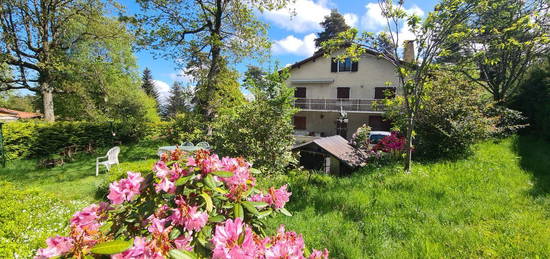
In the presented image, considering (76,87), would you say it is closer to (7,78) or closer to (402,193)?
(7,78)

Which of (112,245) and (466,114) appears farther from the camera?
(466,114)

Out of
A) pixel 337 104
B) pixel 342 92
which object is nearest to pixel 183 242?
pixel 337 104

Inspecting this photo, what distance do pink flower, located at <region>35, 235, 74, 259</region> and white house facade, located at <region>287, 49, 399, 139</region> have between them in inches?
727

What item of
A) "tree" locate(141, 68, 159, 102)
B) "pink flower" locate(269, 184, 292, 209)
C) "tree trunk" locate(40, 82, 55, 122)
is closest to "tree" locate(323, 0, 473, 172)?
"pink flower" locate(269, 184, 292, 209)

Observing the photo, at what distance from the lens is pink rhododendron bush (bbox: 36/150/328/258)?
99cm

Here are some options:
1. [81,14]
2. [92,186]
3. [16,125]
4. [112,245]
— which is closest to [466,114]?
[112,245]

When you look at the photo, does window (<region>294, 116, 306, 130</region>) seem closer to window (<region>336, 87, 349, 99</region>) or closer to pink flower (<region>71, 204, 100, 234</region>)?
window (<region>336, 87, 349, 99</region>)

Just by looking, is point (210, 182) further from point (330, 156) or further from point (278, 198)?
point (330, 156)

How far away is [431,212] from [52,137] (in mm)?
15699

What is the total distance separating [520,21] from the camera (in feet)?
17.2

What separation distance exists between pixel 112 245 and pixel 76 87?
20.9 metres

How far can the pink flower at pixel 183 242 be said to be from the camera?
115 centimetres

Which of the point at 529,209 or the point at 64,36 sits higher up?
the point at 64,36

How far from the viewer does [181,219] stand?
121 cm
